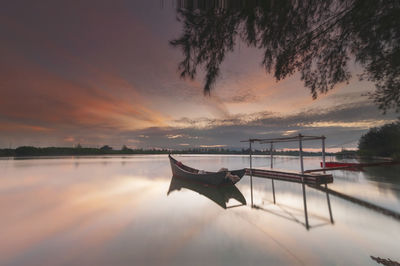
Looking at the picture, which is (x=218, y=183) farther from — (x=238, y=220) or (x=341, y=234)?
(x=341, y=234)

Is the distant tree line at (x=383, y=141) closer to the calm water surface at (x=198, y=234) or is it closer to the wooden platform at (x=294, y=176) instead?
the wooden platform at (x=294, y=176)

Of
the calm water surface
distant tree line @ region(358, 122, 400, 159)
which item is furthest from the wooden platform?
distant tree line @ region(358, 122, 400, 159)

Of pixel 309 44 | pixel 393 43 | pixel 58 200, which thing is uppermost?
pixel 309 44

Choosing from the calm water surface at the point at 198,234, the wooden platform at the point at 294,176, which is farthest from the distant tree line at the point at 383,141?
the calm water surface at the point at 198,234

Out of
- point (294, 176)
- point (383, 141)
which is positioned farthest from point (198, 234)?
point (383, 141)

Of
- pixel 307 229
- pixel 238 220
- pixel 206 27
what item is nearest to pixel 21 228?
pixel 238 220

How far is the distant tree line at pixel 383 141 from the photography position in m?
34.3

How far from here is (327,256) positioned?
12.8ft

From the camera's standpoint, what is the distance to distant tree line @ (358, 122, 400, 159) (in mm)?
34263

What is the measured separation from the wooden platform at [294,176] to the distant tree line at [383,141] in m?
34.3

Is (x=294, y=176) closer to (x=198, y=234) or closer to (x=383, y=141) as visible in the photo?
(x=198, y=234)

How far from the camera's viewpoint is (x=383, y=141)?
129 feet

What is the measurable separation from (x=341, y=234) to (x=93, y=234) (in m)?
7.64

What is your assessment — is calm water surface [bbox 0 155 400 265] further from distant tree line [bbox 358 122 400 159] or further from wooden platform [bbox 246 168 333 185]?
distant tree line [bbox 358 122 400 159]
